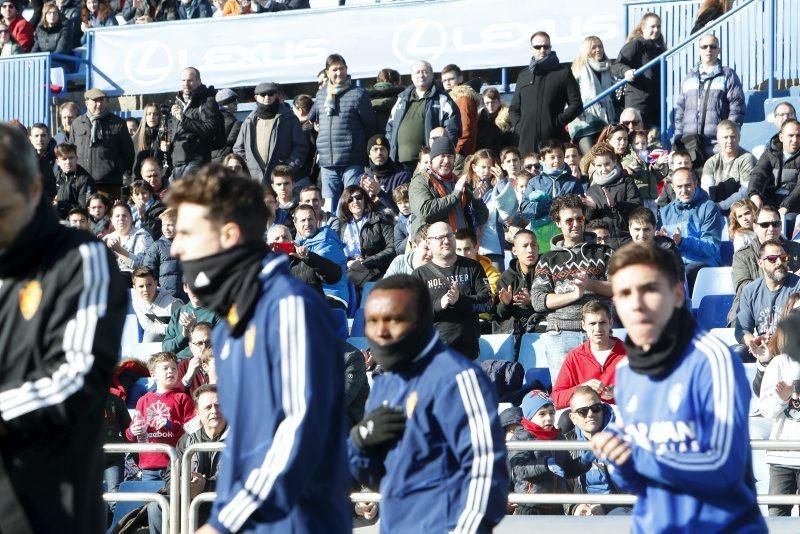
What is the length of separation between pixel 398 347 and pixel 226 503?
1.18 meters

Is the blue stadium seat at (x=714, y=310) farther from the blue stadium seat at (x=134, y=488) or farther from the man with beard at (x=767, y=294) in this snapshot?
the blue stadium seat at (x=134, y=488)

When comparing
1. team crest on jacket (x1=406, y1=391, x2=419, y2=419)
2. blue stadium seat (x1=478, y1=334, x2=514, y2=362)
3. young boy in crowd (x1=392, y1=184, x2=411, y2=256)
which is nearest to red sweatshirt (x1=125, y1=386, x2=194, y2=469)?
blue stadium seat (x1=478, y1=334, x2=514, y2=362)

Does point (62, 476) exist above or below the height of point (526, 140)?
below

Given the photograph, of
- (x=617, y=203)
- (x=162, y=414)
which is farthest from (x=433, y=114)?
(x=162, y=414)

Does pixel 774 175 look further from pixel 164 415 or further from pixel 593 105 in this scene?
pixel 164 415

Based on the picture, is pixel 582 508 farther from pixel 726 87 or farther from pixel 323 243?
pixel 726 87

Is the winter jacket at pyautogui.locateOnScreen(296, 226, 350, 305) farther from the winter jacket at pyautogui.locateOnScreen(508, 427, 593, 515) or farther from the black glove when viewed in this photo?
the black glove

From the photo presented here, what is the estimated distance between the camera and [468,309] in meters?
10.5

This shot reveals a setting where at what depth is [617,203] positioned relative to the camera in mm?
12305

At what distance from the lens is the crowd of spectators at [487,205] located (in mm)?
10023

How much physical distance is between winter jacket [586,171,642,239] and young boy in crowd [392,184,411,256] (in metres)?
1.63

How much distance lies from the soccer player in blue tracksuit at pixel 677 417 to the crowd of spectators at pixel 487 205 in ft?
13.9

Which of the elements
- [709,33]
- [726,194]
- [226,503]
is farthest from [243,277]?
[709,33]

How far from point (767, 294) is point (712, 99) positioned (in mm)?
4505
